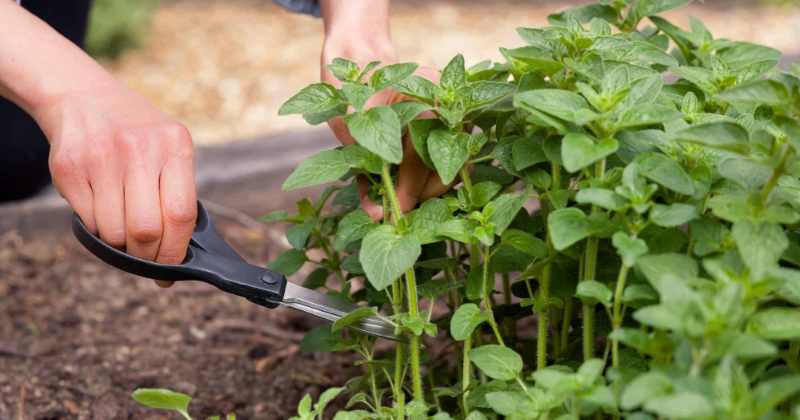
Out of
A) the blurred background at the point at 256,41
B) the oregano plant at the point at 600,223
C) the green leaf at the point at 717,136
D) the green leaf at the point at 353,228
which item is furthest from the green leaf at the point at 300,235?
the blurred background at the point at 256,41

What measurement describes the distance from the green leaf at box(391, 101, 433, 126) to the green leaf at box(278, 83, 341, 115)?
79 millimetres

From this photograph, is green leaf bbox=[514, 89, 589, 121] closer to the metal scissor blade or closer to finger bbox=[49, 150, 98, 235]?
the metal scissor blade

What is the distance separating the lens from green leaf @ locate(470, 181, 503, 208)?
92cm

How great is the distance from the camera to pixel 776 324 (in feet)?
2.12

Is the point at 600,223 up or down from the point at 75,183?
up

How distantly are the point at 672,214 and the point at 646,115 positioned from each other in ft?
0.37

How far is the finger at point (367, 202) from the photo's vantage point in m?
1.02

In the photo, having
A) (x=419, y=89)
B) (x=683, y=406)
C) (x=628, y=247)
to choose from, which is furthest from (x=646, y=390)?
(x=419, y=89)

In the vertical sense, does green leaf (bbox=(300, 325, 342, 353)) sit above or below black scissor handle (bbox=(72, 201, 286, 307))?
below

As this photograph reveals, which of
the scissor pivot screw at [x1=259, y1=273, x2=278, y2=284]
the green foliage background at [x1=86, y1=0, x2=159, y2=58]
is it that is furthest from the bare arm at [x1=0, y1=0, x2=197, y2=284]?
the green foliage background at [x1=86, y1=0, x2=159, y2=58]

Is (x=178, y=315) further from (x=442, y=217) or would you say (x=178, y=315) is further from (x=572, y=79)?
(x=572, y=79)

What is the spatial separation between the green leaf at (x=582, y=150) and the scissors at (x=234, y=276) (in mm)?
381

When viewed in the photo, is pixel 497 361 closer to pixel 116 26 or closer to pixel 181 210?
pixel 181 210

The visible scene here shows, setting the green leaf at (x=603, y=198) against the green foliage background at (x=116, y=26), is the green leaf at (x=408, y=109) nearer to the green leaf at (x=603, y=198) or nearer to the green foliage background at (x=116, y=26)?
the green leaf at (x=603, y=198)
